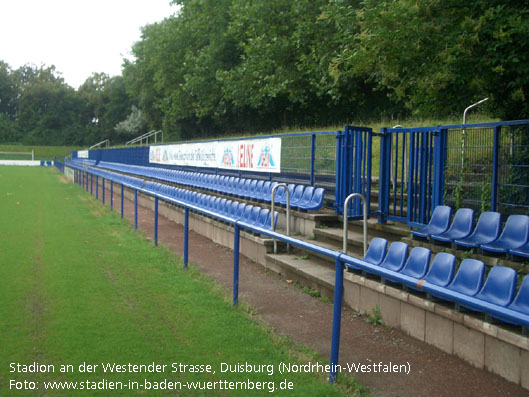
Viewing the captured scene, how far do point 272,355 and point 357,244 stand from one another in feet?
11.3

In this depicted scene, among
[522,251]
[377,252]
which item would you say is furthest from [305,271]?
[522,251]

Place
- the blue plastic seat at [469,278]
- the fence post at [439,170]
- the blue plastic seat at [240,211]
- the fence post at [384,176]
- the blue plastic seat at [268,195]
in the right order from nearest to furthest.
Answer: the blue plastic seat at [469,278]
the fence post at [439,170]
the fence post at [384,176]
the blue plastic seat at [240,211]
the blue plastic seat at [268,195]

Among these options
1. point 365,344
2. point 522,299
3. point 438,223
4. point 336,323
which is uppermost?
point 438,223

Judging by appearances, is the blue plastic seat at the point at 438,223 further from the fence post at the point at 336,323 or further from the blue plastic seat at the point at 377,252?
the fence post at the point at 336,323

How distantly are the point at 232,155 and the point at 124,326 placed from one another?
9.67m

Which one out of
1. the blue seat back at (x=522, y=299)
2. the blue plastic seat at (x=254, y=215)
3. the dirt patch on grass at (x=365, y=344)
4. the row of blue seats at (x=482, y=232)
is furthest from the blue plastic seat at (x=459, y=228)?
the blue plastic seat at (x=254, y=215)

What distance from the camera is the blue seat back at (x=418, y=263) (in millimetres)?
5012

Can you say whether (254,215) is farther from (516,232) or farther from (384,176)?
(516,232)

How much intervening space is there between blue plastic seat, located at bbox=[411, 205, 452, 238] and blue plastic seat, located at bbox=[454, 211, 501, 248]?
476 millimetres

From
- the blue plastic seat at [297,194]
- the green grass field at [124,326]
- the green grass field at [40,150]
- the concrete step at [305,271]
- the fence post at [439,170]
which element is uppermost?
the green grass field at [40,150]

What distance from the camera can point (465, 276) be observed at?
4.54 m

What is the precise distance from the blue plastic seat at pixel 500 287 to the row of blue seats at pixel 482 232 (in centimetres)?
96

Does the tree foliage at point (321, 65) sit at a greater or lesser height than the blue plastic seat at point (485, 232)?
greater

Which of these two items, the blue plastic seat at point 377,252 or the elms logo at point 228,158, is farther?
the elms logo at point 228,158
